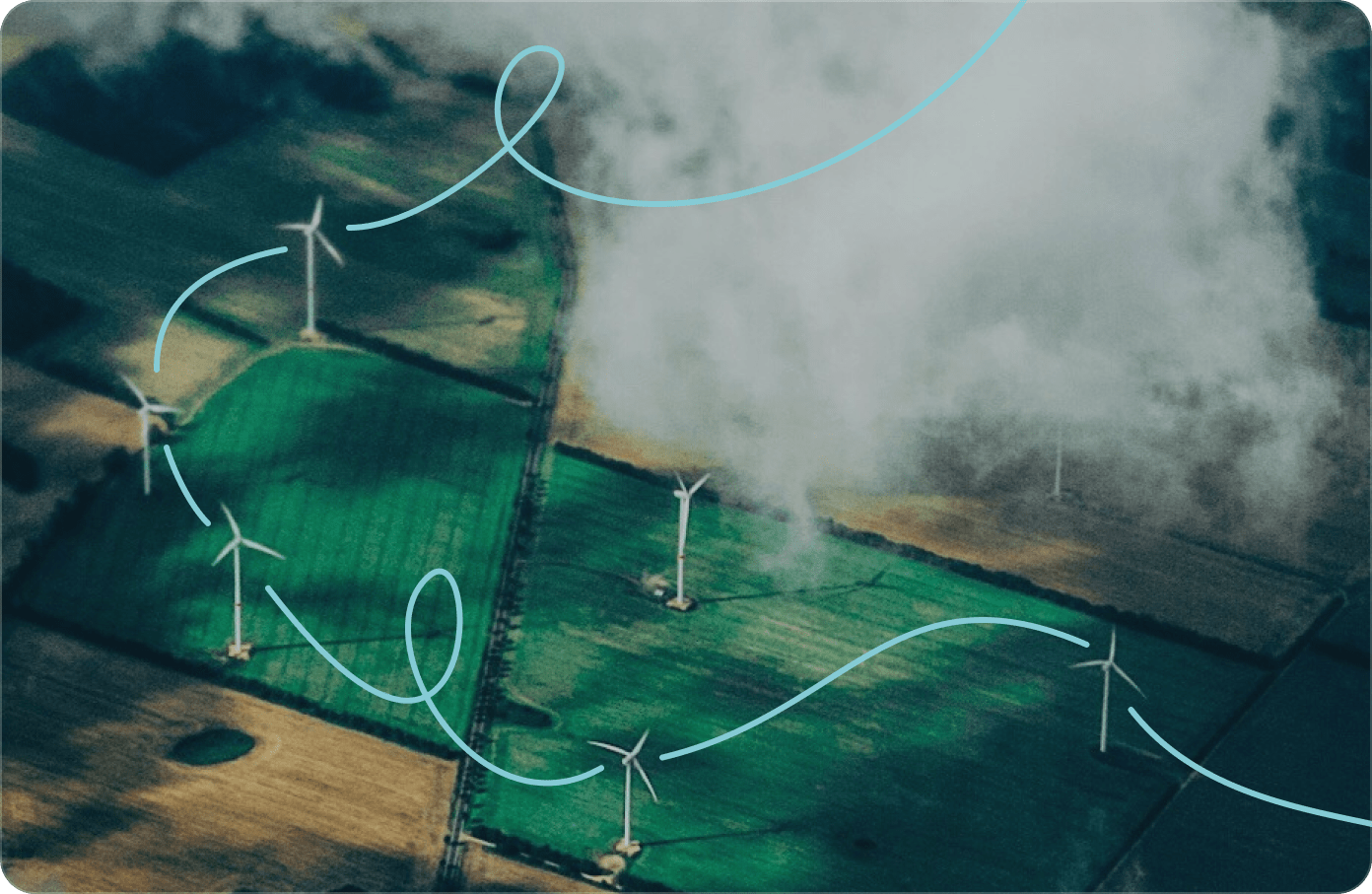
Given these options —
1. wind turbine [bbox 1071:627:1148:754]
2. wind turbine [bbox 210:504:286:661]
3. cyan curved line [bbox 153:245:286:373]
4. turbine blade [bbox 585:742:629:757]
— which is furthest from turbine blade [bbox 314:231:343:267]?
wind turbine [bbox 1071:627:1148:754]

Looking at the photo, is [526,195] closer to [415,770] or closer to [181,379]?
[181,379]

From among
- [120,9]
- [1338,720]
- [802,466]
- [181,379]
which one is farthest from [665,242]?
[1338,720]

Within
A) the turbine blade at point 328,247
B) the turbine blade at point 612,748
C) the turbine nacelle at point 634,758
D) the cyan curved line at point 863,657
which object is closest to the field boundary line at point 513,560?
the turbine blade at point 612,748

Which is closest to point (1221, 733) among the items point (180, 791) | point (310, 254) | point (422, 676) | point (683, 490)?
point (683, 490)

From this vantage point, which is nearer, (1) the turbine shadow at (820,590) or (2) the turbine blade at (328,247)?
(1) the turbine shadow at (820,590)

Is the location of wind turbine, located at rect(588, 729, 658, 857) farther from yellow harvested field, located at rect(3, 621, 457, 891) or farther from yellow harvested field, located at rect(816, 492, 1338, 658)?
yellow harvested field, located at rect(816, 492, 1338, 658)

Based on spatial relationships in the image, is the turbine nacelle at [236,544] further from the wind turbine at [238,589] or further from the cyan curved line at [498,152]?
the cyan curved line at [498,152]
